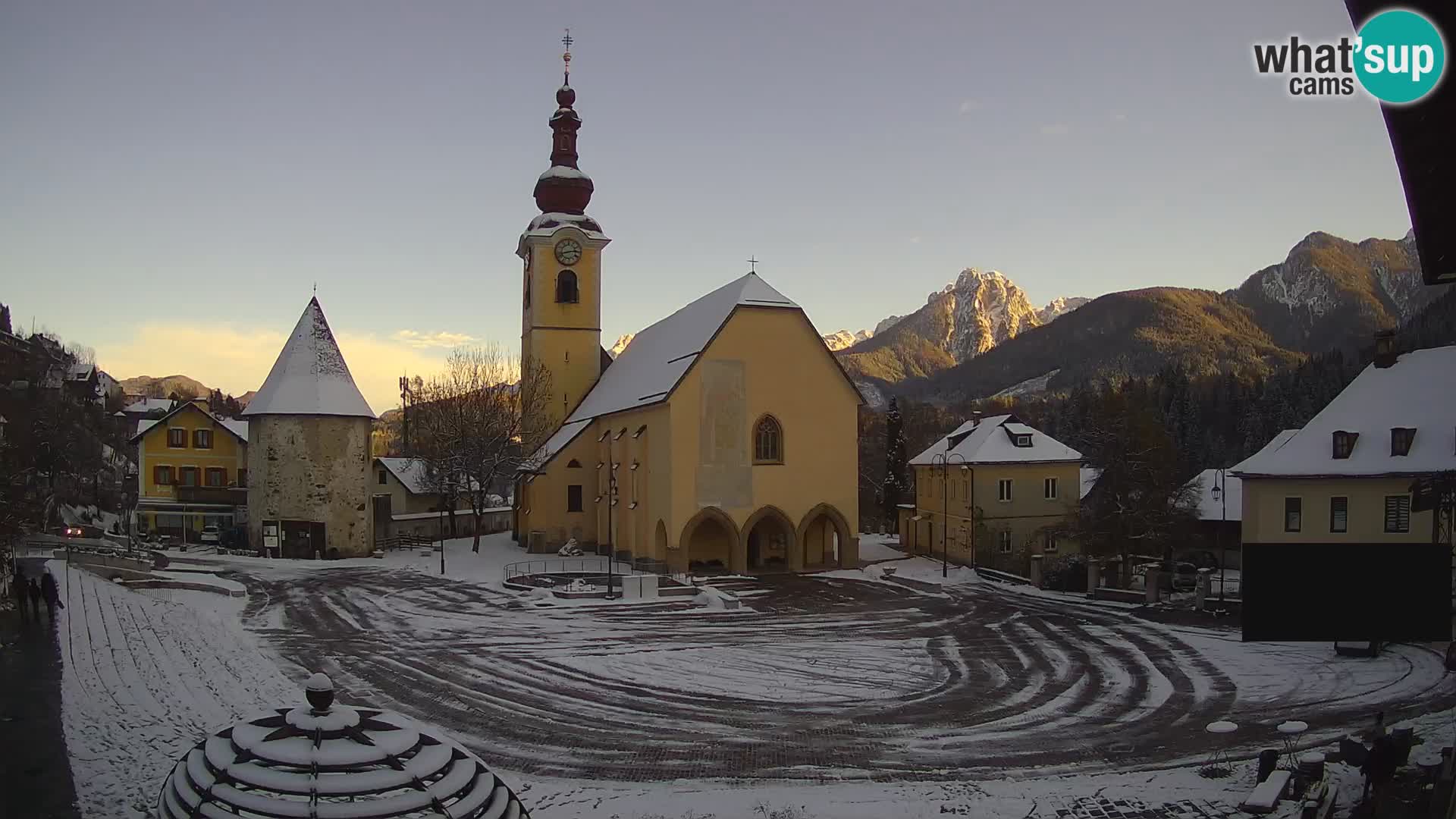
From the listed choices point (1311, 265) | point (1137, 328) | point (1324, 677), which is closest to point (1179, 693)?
point (1324, 677)

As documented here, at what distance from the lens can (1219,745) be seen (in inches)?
603

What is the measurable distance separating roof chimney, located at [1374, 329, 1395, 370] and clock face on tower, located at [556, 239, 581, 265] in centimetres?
3589

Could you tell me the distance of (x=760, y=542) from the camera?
40.6 m

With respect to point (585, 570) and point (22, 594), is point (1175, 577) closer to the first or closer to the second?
point (585, 570)

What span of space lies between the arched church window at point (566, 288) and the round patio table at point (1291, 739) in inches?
1673

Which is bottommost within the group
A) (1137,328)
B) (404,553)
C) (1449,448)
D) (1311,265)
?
(404,553)

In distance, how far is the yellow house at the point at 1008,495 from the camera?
42.7 metres

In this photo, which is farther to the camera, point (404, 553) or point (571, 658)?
point (404, 553)

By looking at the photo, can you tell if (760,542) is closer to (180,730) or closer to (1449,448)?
(1449,448)

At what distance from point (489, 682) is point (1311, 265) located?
182408mm

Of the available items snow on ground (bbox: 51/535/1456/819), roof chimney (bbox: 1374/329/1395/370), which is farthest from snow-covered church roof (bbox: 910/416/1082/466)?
roof chimney (bbox: 1374/329/1395/370)

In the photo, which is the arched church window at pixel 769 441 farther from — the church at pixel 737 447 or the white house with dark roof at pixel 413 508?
the white house with dark roof at pixel 413 508

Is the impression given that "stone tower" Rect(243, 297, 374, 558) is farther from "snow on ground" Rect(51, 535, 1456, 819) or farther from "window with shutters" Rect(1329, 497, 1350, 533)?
"window with shutters" Rect(1329, 497, 1350, 533)

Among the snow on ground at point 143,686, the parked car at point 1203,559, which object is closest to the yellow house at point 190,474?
the snow on ground at point 143,686
